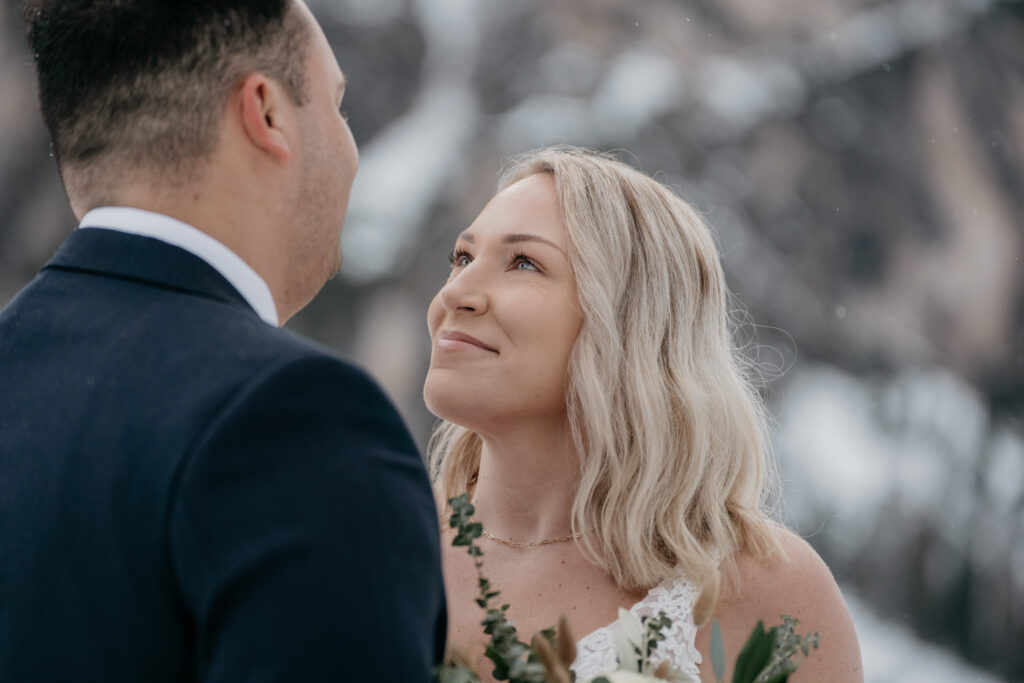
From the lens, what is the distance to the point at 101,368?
1086 millimetres

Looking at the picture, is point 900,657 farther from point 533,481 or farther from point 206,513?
point 206,513

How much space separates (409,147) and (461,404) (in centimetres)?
294

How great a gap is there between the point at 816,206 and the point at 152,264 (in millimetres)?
4187

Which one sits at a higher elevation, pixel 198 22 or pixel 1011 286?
pixel 198 22

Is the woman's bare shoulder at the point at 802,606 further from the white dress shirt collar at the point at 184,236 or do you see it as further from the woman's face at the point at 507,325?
the white dress shirt collar at the point at 184,236

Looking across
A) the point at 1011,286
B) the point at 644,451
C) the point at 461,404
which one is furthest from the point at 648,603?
the point at 1011,286

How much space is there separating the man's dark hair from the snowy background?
136 inches

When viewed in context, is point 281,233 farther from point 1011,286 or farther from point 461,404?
point 1011,286

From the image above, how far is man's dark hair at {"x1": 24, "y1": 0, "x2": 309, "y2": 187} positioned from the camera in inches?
46.3

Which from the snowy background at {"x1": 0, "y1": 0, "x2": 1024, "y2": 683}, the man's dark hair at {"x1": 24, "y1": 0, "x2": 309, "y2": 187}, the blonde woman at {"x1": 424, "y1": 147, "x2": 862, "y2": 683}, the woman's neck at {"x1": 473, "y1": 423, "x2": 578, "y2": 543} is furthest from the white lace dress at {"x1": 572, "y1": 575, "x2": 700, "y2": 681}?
the snowy background at {"x1": 0, "y1": 0, "x2": 1024, "y2": 683}

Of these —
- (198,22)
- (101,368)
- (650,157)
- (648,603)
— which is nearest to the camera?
(101,368)

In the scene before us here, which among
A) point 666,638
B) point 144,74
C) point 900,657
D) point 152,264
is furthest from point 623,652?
point 900,657

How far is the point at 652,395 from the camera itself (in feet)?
7.36

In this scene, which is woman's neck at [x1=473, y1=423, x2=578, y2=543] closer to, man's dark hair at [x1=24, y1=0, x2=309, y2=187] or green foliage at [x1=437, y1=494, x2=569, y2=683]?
green foliage at [x1=437, y1=494, x2=569, y2=683]
